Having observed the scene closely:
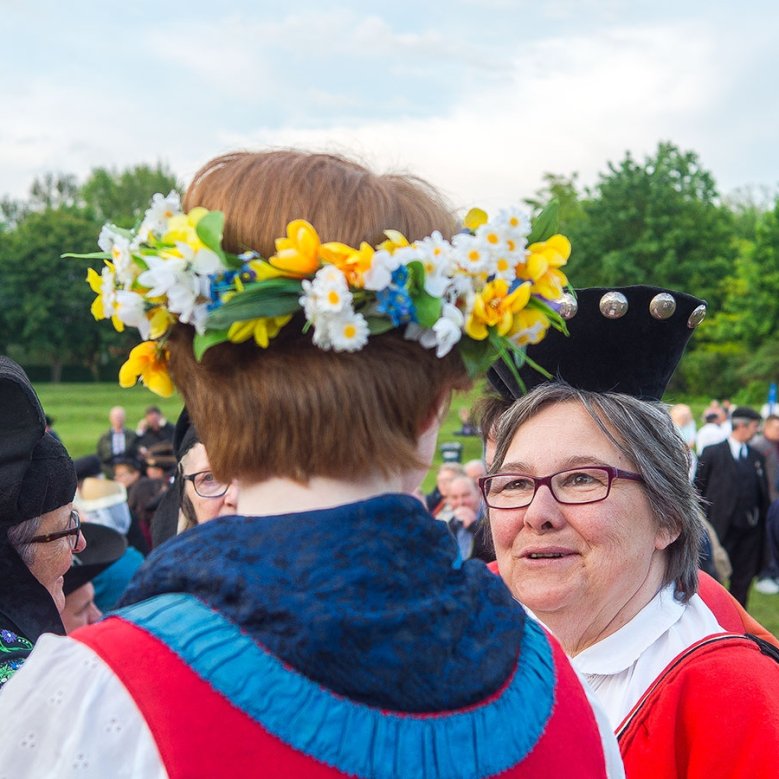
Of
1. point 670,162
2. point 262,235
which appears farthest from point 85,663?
point 670,162

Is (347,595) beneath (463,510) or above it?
above

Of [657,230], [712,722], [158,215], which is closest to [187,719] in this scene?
[158,215]

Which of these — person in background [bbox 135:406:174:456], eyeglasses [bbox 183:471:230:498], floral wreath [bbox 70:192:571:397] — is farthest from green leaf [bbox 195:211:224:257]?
person in background [bbox 135:406:174:456]

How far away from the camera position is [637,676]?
219cm

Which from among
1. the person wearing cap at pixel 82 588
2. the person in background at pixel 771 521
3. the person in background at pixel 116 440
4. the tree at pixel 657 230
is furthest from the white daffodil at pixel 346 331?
the tree at pixel 657 230

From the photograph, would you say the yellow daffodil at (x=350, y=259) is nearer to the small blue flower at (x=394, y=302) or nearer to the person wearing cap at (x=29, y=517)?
the small blue flower at (x=394, y=302)

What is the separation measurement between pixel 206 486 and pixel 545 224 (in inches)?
82.4

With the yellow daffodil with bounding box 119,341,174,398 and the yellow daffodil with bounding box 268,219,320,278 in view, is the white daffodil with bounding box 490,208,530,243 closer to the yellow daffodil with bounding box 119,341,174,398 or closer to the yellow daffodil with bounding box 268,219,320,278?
the yellow daffodil with bounding box 268,219,320,278

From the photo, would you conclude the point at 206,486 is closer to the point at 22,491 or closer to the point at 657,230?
the point at 22,491

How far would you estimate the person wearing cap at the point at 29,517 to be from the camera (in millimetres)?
2277

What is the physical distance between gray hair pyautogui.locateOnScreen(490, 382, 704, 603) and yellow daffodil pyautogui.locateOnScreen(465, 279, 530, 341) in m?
1.16

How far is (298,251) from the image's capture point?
116 centimetres

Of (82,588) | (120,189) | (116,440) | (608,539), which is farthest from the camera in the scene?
(120,189)

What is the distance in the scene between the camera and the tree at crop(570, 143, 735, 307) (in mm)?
48406
